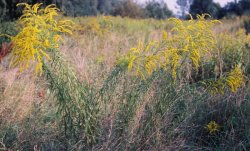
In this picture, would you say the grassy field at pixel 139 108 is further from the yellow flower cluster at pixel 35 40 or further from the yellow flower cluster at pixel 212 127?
the yellow flower cluster at pixel 35 40

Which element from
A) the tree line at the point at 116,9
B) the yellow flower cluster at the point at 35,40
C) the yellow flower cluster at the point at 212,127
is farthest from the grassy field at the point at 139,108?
the tree line at the point at 116,9

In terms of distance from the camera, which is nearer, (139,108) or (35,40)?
(35,40)

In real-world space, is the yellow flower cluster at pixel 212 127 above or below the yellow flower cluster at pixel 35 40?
below

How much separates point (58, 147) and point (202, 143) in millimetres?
1635

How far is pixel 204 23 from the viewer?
3.24m

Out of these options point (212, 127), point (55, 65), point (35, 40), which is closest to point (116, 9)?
point (212, 127)

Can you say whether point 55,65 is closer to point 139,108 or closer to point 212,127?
point 139,108

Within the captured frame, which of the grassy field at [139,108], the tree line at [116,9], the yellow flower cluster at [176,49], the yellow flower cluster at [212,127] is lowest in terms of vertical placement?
the yellow flower cluster at [212,127]

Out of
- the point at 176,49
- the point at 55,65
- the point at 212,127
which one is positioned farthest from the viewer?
the point at 212,127

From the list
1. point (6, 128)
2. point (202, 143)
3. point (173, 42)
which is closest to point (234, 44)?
point (202, 143)

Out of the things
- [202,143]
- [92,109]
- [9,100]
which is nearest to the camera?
[92,109]

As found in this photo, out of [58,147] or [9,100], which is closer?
[58,147]

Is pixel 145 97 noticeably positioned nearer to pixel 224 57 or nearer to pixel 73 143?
pixel 73 143

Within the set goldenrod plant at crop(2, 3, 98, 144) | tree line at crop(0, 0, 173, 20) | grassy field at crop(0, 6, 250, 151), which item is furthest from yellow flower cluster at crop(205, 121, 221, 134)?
tree line at crop(0, 0, 173, 20)
